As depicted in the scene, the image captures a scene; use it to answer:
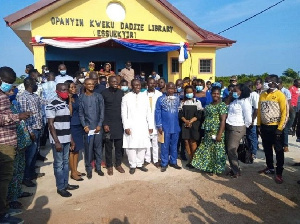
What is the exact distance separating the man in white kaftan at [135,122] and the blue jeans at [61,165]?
1.30 metres

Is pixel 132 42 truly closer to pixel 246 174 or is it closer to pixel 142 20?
pixel 142 20

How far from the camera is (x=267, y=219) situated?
324 cm

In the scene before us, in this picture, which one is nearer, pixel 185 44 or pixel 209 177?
pixel 209 177

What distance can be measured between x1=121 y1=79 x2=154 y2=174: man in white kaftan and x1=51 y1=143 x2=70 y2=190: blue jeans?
51.2 inches

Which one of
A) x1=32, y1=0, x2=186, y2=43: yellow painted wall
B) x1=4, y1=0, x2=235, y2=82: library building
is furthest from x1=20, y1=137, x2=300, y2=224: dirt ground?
x1=32, y1=0, x2=186, y2=43: yellow painted wall

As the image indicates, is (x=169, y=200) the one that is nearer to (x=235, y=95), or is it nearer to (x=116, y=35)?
(x=235, y=95)

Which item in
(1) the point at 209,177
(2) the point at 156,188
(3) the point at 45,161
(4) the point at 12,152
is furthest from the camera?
(3) the point at 45,161

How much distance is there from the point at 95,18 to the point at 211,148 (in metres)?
7.89

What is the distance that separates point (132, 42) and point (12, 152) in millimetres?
7796

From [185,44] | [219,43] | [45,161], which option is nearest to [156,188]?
[45,161]

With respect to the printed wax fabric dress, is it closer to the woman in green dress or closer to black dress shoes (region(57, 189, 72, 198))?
the woman in green dress

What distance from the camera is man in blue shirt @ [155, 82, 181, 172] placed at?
5016 millimetres

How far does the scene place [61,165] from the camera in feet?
12.7

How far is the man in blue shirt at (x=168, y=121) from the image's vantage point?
502 cm
